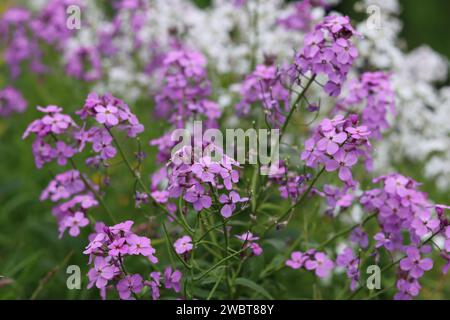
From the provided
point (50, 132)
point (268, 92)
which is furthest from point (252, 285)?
point (50, 132)

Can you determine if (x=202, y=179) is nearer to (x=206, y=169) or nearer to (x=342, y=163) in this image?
(x=206, y=169)

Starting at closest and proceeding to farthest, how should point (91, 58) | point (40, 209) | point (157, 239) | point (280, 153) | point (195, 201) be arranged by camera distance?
point (195, 201)
point (280, 153)
point (157, 239)
point (40, 209)
point (91, 58)

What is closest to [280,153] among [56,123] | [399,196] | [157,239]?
[399,196]

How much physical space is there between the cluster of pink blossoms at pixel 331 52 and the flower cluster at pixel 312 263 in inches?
27.0

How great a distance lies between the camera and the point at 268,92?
2939 mm

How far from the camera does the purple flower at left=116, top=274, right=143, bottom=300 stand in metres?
2.21

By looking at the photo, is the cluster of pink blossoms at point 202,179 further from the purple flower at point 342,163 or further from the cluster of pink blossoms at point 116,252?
the purple flower at point 342,163

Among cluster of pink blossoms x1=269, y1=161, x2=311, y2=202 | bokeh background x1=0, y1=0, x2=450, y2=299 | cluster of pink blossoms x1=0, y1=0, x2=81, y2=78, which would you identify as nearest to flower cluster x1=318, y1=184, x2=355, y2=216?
cluster of pink blossoms x1=269, y1=161, x2=311, y2=202

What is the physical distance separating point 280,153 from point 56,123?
0.99 metres

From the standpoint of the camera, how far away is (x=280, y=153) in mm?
2863

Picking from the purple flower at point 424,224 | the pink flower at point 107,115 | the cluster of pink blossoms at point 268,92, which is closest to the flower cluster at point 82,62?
the cluster of pink blossoms at point 268,92

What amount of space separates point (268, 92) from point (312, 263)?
825mm
